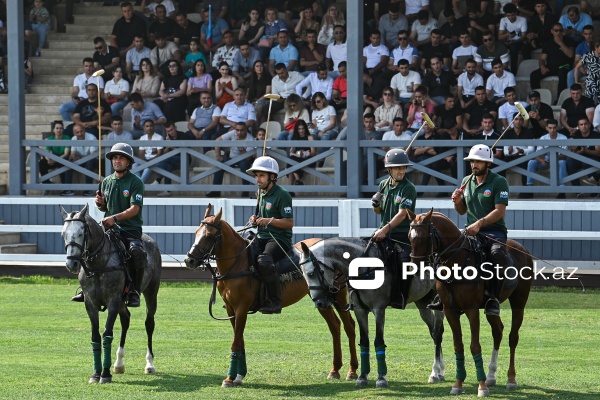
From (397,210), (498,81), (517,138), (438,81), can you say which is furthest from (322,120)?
(397,210)

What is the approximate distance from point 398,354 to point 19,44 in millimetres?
11011

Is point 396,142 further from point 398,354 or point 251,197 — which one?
point 398,354

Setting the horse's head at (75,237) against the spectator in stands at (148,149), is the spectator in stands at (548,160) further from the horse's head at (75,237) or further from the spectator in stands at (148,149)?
the horse's head at (75,237)

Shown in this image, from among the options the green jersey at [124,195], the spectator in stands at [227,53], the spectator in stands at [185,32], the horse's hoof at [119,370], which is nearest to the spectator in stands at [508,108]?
the spectator in stands at [227,53]

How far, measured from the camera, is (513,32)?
23.4 metres

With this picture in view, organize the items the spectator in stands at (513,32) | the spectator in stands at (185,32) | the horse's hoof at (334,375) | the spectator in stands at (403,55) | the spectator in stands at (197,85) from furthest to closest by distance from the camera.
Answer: the spectator in stands at (185,32)
the spectator in stands at (197,85)
the spectator in stands at (403,55)
the spectator in stands at (513,32)
the horse's hoof at (334,375)

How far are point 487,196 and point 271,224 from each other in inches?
85.9

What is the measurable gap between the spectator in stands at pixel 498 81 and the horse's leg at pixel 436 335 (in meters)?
9.71

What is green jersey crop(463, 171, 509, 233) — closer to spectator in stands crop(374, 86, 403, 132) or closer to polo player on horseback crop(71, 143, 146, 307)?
polo player on horseback crop(71, 143, 146, 307)

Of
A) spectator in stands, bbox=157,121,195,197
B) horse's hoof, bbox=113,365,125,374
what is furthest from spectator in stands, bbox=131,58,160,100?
horse's hoof, bbox=113,365,125,374

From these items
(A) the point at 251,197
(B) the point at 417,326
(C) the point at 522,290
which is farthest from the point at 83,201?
(C) the point at 522,290

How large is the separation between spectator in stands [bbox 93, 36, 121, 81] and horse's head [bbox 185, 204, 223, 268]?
13.3 meters

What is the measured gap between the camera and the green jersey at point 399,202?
1293 cm

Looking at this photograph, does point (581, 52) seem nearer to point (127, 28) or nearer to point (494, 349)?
point (127, 28)
